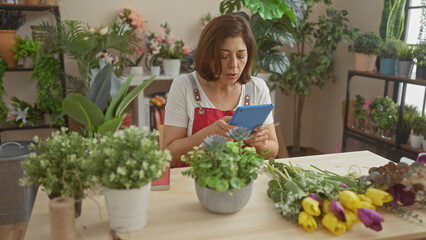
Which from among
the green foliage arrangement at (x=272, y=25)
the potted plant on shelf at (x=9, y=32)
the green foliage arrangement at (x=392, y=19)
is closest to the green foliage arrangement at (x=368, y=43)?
the green foliage arrangement at (x=392, y=19)

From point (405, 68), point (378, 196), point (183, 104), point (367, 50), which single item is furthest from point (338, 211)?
point (367, 50)

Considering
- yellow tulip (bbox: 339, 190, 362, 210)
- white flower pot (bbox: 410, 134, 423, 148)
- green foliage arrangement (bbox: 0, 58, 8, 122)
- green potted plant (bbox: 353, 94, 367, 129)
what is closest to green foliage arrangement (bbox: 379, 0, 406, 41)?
green potted plant (bbox: 353, 94, 367, 129)

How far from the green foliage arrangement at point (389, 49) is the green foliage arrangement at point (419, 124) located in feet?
1.69

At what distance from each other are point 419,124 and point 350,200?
6.70 ft

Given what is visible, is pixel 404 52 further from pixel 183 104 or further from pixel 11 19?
pixel 11 19

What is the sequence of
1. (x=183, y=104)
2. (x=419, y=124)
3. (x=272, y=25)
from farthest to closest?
1. (x=272, y=25)
2. (x=419, y=124)
3. (x=183, y=104)

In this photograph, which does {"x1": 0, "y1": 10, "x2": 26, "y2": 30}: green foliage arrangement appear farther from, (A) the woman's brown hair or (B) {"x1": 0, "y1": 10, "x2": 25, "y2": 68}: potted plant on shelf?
(A) the woman's brown hair

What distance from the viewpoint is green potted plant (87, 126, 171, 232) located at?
0.92 metres

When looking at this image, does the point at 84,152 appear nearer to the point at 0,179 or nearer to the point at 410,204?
the point at 410,204

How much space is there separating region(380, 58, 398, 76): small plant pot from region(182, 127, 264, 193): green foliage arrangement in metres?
2.26

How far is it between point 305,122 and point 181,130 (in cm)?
300

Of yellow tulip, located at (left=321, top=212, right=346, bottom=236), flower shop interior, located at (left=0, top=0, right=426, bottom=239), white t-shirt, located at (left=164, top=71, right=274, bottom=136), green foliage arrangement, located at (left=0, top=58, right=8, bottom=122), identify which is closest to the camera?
yellow tulip, located at (left=321, top=212, right=346, bottom=236)

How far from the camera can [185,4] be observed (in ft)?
12.8

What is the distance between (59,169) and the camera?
3.27 feet
